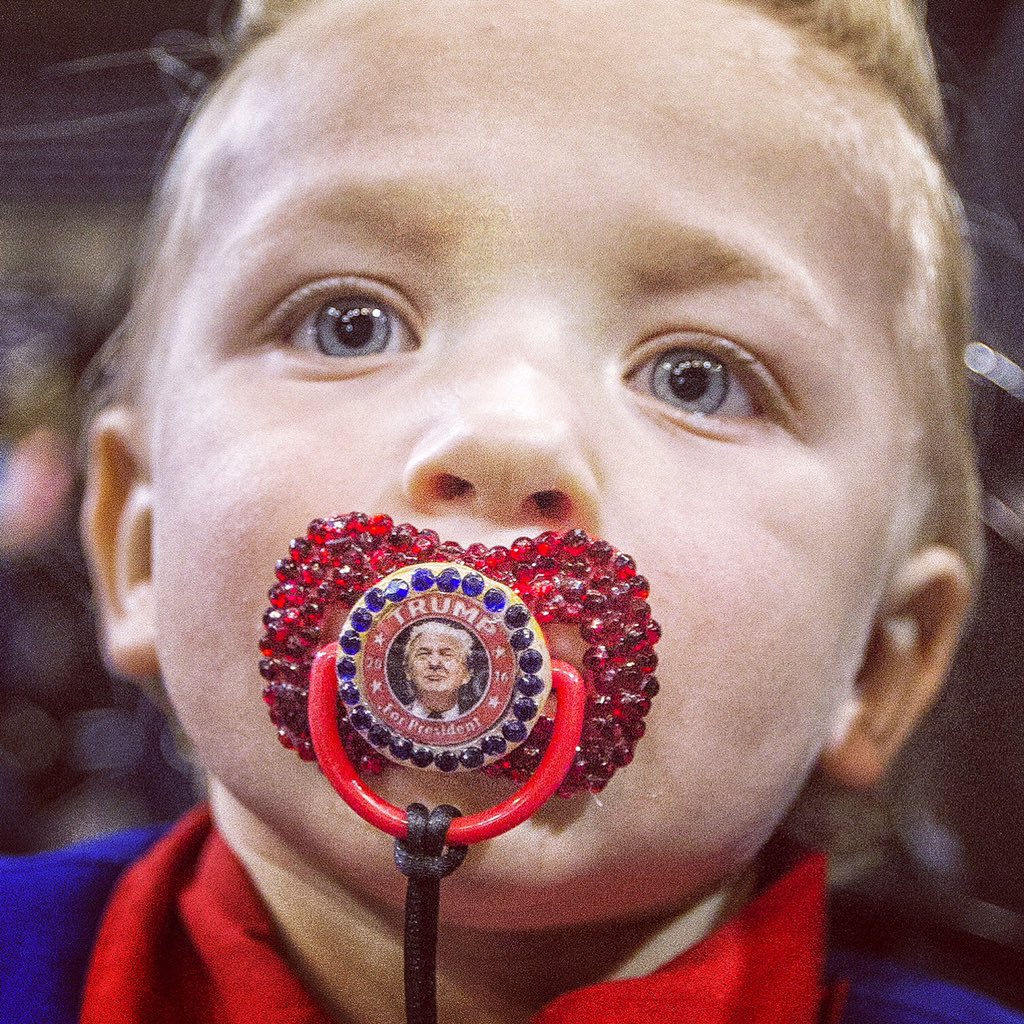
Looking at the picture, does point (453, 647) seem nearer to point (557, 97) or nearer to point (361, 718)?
point (361, 718)

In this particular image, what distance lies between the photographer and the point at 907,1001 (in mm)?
560

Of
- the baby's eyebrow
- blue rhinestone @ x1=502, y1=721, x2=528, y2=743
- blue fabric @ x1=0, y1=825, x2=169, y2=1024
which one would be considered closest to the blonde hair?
the baby's eyebrow

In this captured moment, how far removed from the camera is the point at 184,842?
57 centimetres

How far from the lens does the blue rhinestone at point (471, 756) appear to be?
1.17 feet

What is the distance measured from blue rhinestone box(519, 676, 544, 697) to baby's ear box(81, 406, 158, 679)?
0.75 feet

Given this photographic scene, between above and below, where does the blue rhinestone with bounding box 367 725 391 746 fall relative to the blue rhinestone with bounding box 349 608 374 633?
below

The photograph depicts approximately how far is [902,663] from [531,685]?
0.78ft

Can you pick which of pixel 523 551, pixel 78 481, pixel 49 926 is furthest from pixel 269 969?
pixel 78 481

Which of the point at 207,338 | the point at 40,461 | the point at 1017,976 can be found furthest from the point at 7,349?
the point at 1017,976

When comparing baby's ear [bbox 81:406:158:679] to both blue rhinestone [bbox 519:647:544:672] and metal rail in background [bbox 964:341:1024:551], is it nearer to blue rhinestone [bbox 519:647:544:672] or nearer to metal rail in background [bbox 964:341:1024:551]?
blue rhinestone [bbox 519:647:544:672]

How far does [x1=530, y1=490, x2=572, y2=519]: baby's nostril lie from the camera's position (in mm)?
384

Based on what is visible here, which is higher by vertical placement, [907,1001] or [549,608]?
[549,608]

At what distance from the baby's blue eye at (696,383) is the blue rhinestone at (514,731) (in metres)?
0.15

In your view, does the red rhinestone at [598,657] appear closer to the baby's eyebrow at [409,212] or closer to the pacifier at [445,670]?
the pacifier at [445,670]
